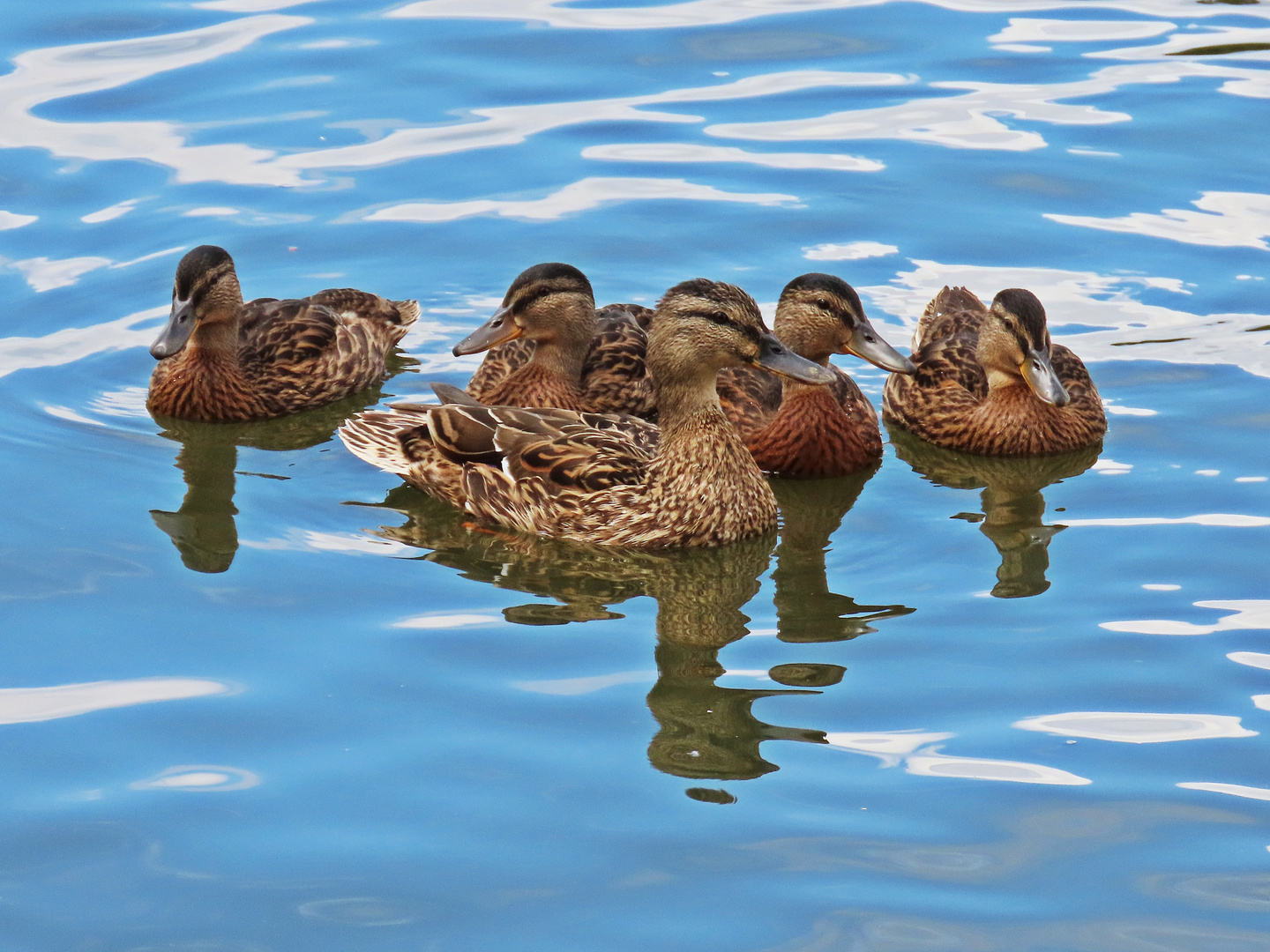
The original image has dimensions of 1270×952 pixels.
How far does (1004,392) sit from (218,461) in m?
4.25

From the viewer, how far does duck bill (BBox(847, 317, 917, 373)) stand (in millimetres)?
9320

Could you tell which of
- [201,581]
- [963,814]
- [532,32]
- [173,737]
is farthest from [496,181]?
[963,814]

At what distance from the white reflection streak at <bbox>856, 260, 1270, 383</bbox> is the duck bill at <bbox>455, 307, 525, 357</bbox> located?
265 cm

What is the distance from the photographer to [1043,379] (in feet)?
29.6

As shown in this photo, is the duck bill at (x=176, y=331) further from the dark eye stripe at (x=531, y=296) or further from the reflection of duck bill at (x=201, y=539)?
the dark eye stripe at (x=531, y=296)

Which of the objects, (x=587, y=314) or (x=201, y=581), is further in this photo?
(x=587, y=314)

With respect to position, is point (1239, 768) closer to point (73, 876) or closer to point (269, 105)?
point (73, 876)

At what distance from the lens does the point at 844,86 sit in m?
14.5

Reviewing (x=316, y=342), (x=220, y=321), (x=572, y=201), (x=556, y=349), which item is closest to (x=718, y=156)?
(x=572, y=201)

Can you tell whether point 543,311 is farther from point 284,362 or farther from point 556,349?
point 284,362

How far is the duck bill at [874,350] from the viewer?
9.32 m

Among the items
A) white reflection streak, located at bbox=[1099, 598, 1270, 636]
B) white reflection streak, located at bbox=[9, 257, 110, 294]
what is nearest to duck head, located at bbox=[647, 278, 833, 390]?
white reflection streak, located at bbox=[1099, 598, 1270, 636]

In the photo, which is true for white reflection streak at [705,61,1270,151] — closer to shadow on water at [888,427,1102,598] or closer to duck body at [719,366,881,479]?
shadow on water at [888,427,1102,598]

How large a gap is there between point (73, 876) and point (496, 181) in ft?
26.0
